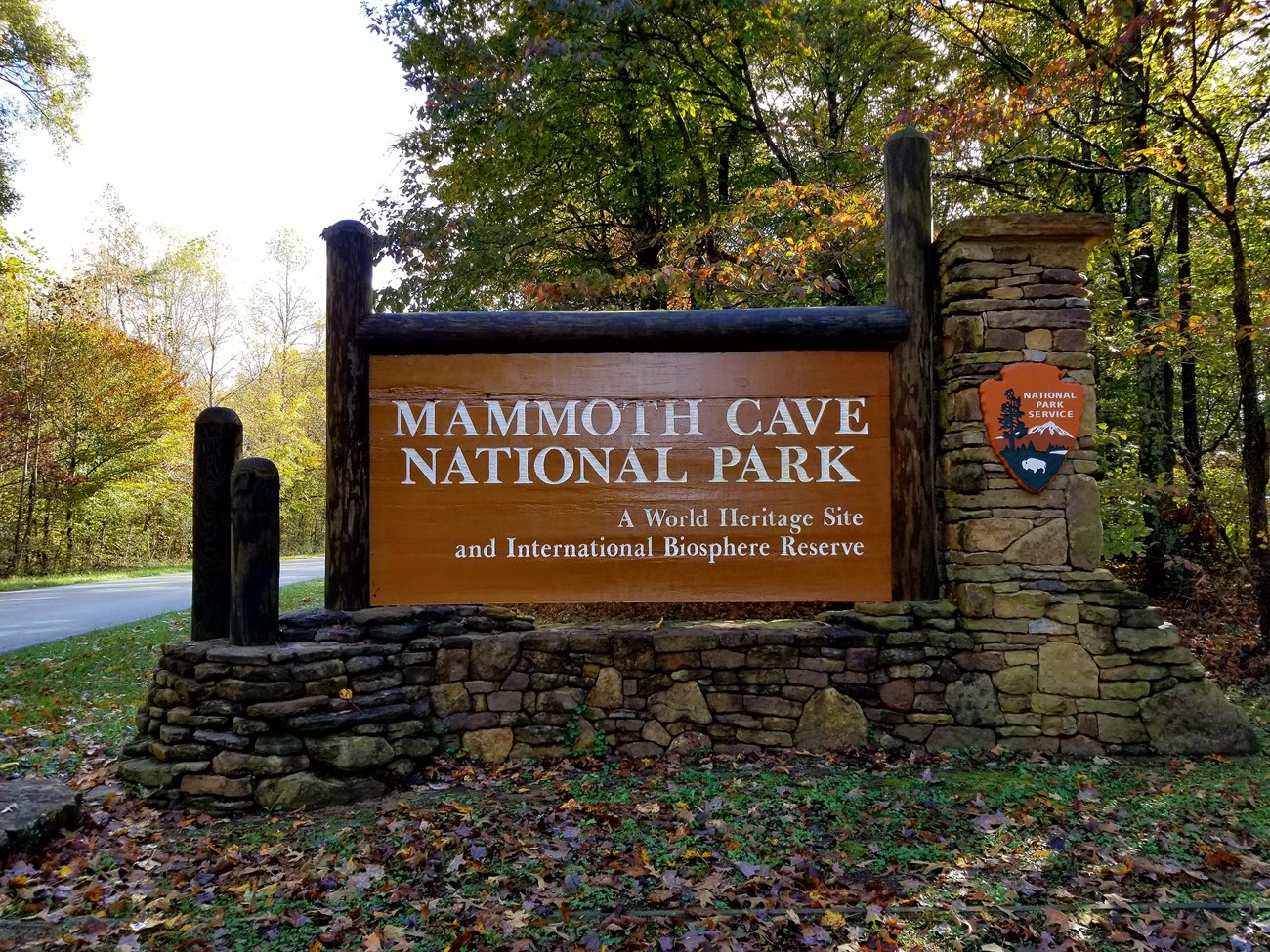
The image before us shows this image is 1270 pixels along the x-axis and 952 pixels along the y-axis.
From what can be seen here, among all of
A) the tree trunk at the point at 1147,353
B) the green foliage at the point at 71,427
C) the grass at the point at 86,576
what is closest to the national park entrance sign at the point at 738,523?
the tree trunk at the point at 1147,353

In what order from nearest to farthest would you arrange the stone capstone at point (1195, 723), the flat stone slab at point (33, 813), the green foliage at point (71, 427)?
1. the flat stone slab at point (33, 813)
2. the stone capstone at point (1195, 723)
3. the green foliage at point (71, 427)

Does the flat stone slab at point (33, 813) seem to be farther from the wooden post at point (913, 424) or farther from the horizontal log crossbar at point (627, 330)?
the wooden post at point (913, 424)

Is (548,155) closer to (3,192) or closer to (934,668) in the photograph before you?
(934,668)

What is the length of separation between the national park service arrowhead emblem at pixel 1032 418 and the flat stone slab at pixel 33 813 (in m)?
5.52

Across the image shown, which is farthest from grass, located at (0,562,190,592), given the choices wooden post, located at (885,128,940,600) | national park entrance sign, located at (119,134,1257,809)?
wooden post, located at (885,128,940,600)

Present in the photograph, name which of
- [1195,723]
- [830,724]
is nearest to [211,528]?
[830,724]

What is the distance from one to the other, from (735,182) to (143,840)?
36.6 ft

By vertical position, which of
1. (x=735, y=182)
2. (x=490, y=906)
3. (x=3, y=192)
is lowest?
(x=490, y=906)

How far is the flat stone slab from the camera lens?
3.38 meters

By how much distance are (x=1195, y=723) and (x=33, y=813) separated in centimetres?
640

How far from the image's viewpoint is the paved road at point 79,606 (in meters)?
9.31

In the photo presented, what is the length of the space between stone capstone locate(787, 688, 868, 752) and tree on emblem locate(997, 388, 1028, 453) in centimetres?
190

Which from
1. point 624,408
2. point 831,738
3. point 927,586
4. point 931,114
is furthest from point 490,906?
point 931,114

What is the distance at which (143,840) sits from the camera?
143 inches
